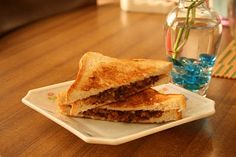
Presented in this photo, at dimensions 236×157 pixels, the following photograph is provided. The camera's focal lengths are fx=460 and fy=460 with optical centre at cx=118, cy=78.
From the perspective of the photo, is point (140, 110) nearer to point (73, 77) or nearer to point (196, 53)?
point (196, 53)

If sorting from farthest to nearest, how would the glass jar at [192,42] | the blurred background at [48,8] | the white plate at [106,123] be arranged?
the blurred background at [48,8] → the glass jar at [192,42] → the white plate at [106,123]

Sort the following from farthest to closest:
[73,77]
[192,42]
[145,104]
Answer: [73,77]
[192,42]
[145,104]

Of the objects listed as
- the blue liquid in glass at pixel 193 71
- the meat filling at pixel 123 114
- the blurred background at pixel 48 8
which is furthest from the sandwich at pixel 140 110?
the blurred background at pixel 48 8

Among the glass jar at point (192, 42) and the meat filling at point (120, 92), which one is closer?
the meat filling at point (120, 92)

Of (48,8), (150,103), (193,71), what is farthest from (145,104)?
(48,8)

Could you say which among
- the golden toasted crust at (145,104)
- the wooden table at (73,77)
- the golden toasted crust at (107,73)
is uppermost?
the golden toasted crust at (107,73)

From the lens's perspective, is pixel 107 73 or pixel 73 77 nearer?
pixel 107 73

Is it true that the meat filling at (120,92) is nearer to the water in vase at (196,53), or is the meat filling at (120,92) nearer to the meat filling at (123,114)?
the meat filling at (123,114)
